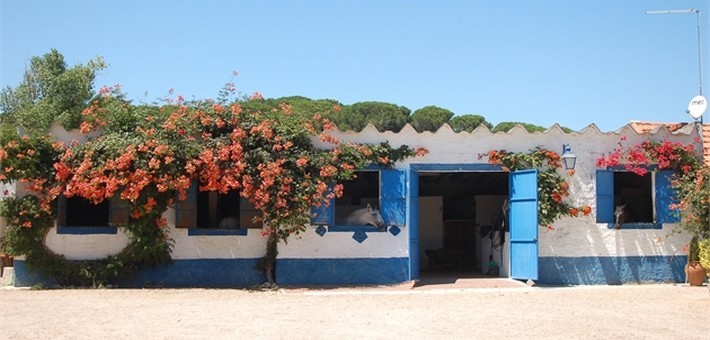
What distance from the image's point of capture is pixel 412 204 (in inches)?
599

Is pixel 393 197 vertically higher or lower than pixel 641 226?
higher

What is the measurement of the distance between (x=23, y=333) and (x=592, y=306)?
8233 mm

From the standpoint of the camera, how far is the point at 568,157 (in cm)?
1528

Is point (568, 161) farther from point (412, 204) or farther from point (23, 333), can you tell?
point (23, 333)

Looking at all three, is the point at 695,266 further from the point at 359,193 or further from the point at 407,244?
the point at 359,193

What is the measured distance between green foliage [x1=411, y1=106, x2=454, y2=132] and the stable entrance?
567 inches

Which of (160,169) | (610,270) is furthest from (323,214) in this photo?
(610,270)

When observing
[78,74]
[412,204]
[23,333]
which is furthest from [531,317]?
[78,74]

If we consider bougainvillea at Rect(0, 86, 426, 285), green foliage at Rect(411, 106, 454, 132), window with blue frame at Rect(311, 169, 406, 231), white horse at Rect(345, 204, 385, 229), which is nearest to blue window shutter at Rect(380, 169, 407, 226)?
window with blue frame at Rect(311, 169, 406, 231)

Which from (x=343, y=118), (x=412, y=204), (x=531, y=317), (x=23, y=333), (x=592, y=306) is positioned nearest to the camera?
(x=23, y=333)

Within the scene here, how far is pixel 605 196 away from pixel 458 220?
5.22 metres

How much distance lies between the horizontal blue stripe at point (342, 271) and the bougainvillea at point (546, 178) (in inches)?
110

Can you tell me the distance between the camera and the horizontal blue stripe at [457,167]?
15.3 m

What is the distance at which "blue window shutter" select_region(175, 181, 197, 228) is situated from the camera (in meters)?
14.7
